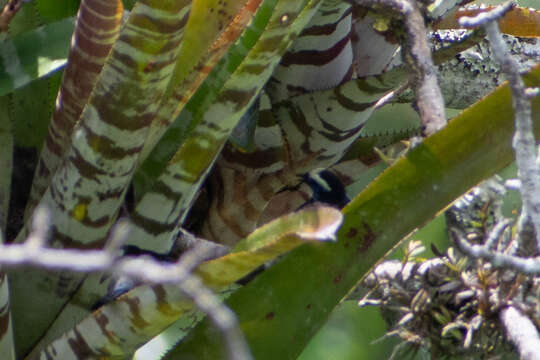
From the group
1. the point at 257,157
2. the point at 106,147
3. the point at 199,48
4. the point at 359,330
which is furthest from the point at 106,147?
the point at 359,330

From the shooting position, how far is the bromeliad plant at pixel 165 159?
44cm

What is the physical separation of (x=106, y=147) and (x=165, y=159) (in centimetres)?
7

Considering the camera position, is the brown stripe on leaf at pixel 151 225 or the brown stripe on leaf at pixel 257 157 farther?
the brown stripe on leaf at pixel 257 157

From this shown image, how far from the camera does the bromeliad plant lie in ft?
1.44

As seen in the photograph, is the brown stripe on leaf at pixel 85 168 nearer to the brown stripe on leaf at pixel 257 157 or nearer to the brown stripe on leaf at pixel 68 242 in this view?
the brown stripe on leaf at pixel 68 242

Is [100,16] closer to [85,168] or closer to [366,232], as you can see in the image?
[85,168]

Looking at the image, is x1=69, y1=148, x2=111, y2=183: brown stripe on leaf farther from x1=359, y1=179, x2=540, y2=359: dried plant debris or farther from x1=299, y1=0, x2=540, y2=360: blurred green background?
x1=299, y1=0, x2=540, y2=360: blurred green background

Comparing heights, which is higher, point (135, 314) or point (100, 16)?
point (100, 16)

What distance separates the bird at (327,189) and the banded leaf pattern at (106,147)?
19cm

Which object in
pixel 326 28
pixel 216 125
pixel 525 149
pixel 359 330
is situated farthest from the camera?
pixel 359 330

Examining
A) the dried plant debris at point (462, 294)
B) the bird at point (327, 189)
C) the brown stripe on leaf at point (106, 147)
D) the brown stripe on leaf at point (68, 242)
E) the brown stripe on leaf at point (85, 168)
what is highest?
the brown stripe on leaf at point (106, 147)

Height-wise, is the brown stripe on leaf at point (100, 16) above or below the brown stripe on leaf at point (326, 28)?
above

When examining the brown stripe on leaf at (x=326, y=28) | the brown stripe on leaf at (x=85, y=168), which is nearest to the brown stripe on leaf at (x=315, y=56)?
the brown stripe on leaf at (x=326, y=28)

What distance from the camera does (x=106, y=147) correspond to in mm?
463
